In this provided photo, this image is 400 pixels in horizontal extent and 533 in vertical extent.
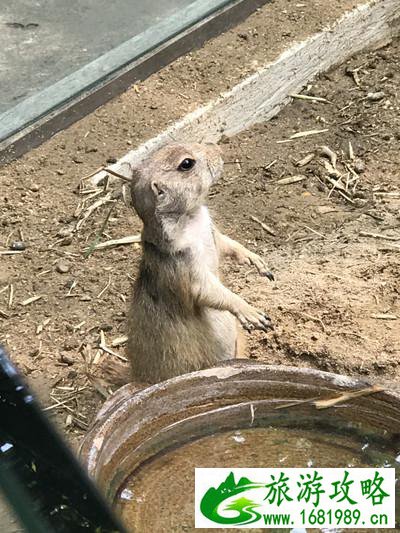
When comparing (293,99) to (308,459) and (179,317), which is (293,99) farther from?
(308,459)

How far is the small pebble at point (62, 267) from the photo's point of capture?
17.4ft

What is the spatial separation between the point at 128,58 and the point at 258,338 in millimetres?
2626

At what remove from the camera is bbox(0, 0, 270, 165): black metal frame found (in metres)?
6.04

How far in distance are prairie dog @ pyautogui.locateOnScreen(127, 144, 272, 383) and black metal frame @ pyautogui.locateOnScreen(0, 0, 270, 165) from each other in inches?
80.3

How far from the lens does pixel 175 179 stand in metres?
3.98

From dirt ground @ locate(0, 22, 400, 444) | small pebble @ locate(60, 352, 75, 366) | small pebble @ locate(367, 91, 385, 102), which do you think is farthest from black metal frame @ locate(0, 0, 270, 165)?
small pebble @ locate(60, 352, 75, 366)

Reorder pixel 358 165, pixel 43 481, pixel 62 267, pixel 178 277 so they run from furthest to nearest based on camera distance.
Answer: pixel 358 165 → pixel 62 267 → pixel 178 277 → pixel 43 481

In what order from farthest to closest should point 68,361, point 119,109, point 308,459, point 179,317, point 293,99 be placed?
point 293,99
point 119,109
point 68,361
point 179,317
point 308,459

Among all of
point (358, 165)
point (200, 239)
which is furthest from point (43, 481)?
point (358, 165)

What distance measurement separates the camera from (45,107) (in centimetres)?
621

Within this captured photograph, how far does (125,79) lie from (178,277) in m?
2.73

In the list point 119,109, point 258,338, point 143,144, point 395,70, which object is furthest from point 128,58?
point 258,338

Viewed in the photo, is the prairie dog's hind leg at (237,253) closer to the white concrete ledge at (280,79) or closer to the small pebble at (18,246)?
the small pebble at (18,246)

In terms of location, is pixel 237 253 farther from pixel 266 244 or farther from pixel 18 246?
pixel 18 246
